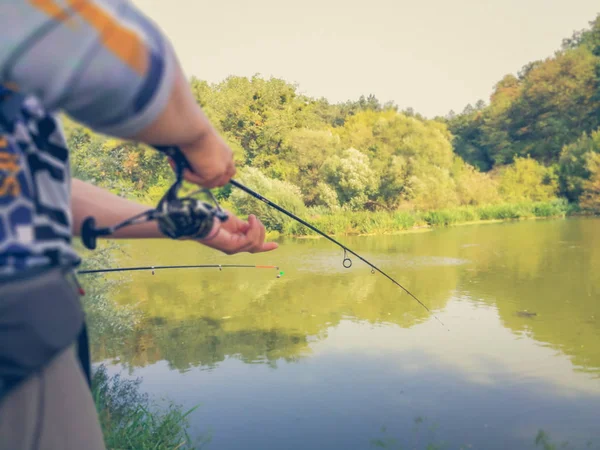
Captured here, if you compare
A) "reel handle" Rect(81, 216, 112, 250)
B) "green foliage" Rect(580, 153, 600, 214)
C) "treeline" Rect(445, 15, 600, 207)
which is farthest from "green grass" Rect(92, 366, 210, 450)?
"treeline" Rect(445, 15, 600, 207)

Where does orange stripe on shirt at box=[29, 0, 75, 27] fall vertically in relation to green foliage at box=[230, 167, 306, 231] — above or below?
above

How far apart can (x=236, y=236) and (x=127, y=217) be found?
199mm

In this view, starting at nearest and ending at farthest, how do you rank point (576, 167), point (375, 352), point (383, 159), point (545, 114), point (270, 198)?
point (375, 352)
point (270, 198)
point (383, 159)
point (576, 167)
point (545, 114)

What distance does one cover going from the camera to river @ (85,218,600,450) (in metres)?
3.15

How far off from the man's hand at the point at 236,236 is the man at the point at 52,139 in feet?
1.16

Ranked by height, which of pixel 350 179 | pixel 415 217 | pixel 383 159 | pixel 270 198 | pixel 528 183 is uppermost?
pixel 383 159

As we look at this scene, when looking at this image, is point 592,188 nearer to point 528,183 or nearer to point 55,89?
point 528,183

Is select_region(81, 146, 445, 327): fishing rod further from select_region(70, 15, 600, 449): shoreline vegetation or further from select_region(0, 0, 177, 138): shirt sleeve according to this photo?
select_region(70, 15, 600, 449): shoreline vegetation

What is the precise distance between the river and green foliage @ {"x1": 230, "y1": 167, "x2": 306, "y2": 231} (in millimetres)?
3044

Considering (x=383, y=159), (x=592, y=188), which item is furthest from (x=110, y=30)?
(x=592, y=188)

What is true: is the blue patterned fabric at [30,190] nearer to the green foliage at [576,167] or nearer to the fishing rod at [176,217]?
the fishing rod at [176,217]

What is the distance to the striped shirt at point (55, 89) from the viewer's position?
476mm

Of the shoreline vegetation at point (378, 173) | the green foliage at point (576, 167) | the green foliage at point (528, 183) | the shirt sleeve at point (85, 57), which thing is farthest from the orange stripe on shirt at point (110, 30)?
the green foliage at point (576, 167)

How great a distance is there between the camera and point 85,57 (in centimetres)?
48
